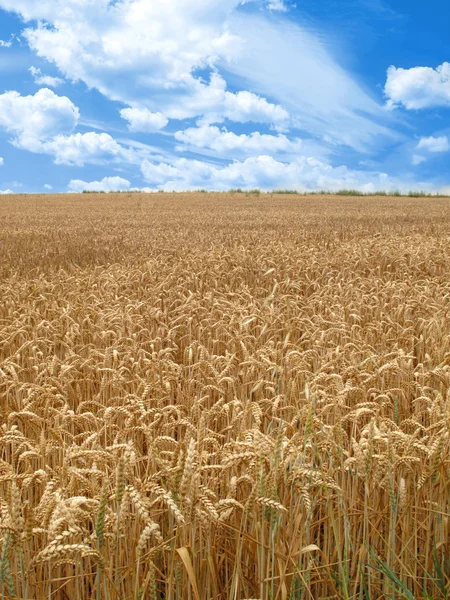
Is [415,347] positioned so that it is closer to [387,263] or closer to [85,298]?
[85,298]

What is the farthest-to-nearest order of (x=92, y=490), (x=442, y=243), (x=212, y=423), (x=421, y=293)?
(x=442, y=243) → (x=421, y=293) → (x=212, y=423) → (x=92, y=490)

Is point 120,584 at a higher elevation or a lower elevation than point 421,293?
lower

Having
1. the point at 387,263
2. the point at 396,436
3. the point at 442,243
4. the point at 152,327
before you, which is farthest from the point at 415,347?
the point at 442,243

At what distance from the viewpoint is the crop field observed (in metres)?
1.76

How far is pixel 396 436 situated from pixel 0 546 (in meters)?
1.49

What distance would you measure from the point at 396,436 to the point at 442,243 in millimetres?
9402

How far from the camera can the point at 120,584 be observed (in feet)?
5.97

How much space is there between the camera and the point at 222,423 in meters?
3.19

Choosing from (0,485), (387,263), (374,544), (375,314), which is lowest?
(374,544)

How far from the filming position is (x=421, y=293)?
18.8ft

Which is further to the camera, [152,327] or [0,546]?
[152,327]

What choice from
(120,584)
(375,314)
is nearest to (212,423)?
(120,584)

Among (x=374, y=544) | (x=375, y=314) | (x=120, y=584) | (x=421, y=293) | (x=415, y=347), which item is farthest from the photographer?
(x=421, y=293)

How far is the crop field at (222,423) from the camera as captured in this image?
5.78 ft
